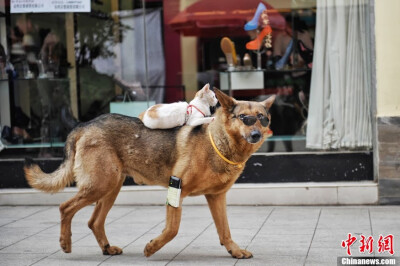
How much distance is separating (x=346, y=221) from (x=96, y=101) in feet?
13.6

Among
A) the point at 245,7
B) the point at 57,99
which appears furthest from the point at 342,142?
the point at 57,99

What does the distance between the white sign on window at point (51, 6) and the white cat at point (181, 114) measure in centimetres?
388

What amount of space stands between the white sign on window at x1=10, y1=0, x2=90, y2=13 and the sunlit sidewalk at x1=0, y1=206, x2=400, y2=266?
285cm

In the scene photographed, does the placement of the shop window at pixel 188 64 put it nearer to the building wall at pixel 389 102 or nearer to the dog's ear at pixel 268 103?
the building wall at pixel 389 102

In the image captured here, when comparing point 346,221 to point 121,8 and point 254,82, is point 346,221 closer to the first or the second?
point 254,82

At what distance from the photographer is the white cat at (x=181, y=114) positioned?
6.85 m

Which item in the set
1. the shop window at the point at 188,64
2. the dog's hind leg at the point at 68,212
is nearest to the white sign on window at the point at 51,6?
the shop window at the point at 188,64

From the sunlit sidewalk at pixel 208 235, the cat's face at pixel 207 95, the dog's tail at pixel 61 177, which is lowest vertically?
the sunlit sidewalk at pixel 208 235

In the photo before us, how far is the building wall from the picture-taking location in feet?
30.2

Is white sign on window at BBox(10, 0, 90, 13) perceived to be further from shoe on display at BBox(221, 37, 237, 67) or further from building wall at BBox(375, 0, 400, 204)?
building wall at BBox(375, 0, 400, 204)

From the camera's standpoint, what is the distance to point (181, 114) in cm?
689

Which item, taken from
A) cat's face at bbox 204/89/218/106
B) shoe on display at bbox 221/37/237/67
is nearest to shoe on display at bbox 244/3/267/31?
shoe on display at bbox 221/37/237/67

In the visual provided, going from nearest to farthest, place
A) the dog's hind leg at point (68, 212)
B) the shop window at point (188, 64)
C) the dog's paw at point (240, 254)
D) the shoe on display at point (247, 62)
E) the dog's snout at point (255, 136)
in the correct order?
1. the dog's snout at point (255, 136)
2. the dog's paw at point (240, 254)
3. the dog's hind leg at point (68, 212)
4. the shop window at point (188, 64)
5. the shoe on display at point (247, 62)

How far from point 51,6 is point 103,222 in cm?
444
